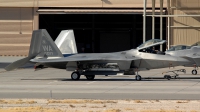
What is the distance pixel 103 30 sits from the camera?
6956 cm

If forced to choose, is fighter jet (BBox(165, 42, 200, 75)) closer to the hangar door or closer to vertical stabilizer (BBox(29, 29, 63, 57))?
vertical stabilizer (BBox(29, 29, 63, 57))

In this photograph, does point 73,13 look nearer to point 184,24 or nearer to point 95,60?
point 184,24

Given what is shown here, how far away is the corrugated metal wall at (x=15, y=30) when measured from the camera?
5825 cm

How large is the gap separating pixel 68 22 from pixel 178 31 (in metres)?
18.7

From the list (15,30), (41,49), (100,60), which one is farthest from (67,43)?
(15,30)

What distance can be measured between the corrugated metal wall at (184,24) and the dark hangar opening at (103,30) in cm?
1281

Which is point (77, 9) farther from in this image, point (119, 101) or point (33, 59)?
point (119, 101)

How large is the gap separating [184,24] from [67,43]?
98.0ft

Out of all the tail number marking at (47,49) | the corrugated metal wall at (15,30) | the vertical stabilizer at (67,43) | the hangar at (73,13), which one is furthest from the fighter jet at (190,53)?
the corrugated metal wall at (15,30)

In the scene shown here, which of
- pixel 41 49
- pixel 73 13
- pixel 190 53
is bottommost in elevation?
pixel 190 53

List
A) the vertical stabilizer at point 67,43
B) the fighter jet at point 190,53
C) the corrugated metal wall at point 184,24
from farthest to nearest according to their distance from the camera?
1. the corrugated metal wall at point 184,24
2. the fighter jet at point 190,53
3. the vertical stabilizer at point 67,43

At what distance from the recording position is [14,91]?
62.9 feet

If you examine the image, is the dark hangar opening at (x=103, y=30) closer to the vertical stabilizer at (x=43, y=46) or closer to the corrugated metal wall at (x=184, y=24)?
the corrugated metal wall at (x=184, y=24)

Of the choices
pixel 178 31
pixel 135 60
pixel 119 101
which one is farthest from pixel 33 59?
pixel 178 31
